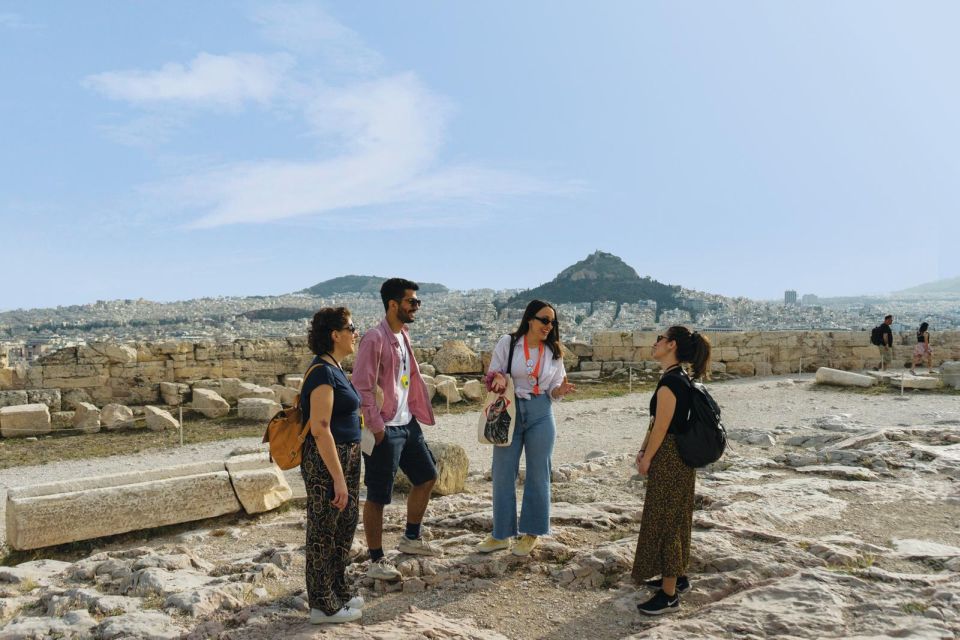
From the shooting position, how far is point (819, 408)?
1348 cm

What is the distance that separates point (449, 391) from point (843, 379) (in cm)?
890

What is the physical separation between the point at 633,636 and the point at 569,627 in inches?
15.4

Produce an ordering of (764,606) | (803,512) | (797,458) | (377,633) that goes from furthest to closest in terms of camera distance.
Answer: (797,458) → (803,512) → (764,606) → (377,633)

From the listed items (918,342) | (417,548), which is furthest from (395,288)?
(918,342)

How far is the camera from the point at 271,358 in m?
17.3

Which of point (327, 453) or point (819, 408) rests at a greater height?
point (327, 453)

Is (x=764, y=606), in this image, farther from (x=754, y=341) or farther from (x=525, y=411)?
(x=754, y=341)

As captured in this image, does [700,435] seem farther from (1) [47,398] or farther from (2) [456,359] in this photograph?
(1) [47,398]

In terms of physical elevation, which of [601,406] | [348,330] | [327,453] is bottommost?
[601,406]

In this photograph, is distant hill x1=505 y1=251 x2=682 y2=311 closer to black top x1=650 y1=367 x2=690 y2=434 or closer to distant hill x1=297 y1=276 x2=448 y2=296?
distant hill x1=297 y1=276 x2=448 y2=296

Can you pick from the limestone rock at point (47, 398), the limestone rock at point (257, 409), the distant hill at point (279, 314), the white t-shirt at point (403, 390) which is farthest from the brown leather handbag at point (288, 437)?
the distant hill at point (279, 314)

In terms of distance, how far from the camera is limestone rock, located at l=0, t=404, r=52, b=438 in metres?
12.3

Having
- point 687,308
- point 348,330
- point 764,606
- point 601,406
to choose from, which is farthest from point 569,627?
point 687,308

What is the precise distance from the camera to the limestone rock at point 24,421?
1228 centimetres
